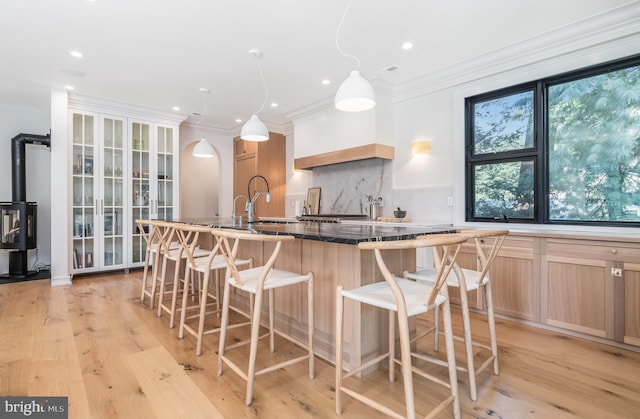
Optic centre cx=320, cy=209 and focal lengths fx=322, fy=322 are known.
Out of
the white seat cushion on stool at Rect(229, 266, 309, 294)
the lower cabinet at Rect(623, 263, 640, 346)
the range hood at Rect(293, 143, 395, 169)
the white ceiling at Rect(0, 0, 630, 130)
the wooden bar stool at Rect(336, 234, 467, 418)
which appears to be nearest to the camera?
the wooden bar stool at Rect(336, 234, 467, 418)

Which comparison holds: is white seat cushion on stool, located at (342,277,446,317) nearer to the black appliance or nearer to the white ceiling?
the white ceiling

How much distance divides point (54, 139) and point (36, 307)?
2.30m

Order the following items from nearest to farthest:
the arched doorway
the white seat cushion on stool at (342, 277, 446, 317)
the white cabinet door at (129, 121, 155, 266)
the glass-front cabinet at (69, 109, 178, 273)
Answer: the white seat cushion on stool at (342, 277, 446, 317) → the glass-front cabinet at (69, 109, 178, 273) → the white cabinet door at (129, 121, 155, 266) → the arched doorway

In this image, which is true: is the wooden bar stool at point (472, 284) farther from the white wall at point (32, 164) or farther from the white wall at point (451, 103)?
the white wall at point (32, 164)

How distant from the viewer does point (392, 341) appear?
1.87 m

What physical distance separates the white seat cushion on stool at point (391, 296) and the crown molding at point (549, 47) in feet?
9.25

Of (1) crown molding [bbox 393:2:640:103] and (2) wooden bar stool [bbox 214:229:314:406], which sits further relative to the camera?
(1) crown molding [bbox 393:2:640:103]

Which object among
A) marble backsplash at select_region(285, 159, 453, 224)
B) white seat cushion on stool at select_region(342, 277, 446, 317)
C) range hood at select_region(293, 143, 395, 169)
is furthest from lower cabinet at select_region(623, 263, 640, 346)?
range hood at select_region(293, 143, 395, 169)

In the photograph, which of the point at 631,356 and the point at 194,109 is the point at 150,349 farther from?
the point at 194,109

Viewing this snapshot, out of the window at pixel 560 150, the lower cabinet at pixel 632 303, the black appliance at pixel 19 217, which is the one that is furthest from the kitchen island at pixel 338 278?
the black appliance at pixel 19 217

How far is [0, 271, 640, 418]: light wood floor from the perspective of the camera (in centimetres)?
163

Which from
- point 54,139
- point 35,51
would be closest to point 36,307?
point 54,139

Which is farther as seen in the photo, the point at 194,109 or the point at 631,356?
the point at 194,109

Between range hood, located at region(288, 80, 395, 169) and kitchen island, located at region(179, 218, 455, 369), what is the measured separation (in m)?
2.29
